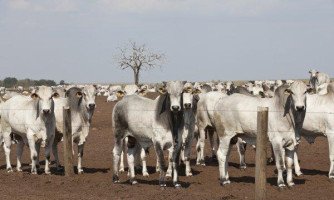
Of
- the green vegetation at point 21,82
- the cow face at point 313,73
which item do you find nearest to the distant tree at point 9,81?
the green vegetation at point 21,82

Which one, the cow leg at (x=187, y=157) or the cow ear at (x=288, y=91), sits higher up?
the cow ear at (x=288, y=91)

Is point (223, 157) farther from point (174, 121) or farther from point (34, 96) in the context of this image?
point (34, 96)

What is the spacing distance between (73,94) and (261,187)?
817 cm

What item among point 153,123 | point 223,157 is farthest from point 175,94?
point 223,157

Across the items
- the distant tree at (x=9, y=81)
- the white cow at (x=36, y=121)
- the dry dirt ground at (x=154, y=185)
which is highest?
the white cow at (x=36, y=121)

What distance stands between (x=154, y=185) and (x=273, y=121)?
3279 mm

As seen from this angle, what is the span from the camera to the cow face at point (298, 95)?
14711mm

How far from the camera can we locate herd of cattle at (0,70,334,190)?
14.9 m

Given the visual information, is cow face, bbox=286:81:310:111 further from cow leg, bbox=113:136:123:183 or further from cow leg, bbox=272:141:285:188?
cow leg, bbox=113:136:123:183

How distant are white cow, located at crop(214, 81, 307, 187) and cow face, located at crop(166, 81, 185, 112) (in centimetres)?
160

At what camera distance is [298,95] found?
48.7 ft

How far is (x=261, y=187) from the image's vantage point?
12.3 meters

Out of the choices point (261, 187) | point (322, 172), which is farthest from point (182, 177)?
point (261, 187)

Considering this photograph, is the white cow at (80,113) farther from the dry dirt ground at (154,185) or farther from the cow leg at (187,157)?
the cow leg at (187,157)
